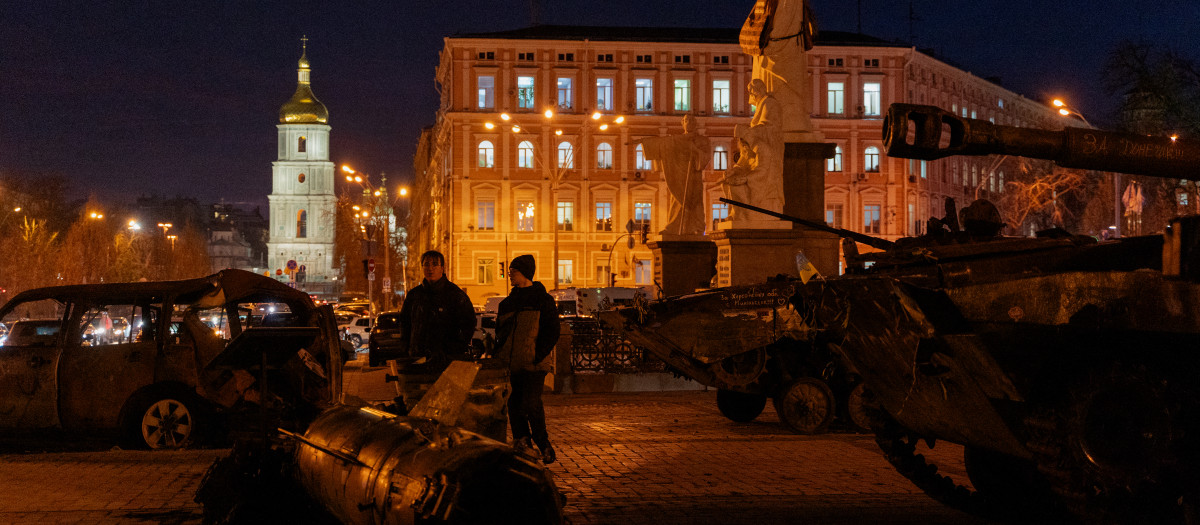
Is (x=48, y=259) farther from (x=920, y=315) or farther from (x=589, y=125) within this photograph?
(x=920, y=315)

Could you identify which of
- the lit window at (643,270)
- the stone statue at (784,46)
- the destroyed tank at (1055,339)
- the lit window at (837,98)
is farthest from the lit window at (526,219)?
the destroyed tank at (1055,339)

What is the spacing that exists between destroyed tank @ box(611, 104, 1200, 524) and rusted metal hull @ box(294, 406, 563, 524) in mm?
2776

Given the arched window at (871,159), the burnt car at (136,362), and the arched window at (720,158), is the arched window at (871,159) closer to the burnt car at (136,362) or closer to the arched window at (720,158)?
the arched window at (720,158)

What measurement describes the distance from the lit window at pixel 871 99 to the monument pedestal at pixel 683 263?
5533 cm

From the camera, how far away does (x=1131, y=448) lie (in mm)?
6184

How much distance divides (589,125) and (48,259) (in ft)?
106

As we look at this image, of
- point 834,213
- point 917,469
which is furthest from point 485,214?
point 917,469

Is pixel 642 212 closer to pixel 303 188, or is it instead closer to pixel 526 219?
pixel 526 219

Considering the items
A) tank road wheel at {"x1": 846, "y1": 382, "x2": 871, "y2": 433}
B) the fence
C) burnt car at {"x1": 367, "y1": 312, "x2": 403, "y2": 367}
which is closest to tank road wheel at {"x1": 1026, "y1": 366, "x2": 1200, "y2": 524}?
tank road wheel at {"x1": 846, "y1": 382, "x2": 871, "y2": 433}

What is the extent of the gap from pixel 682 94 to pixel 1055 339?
6870 cm

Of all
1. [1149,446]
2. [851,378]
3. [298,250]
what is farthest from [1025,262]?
[298,250]

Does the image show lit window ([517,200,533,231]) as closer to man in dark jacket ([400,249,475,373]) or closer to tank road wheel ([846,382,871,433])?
tank road wheel ([846,382,871,433])

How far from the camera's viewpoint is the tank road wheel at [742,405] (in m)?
14.2

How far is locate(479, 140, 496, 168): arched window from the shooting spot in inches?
2820
